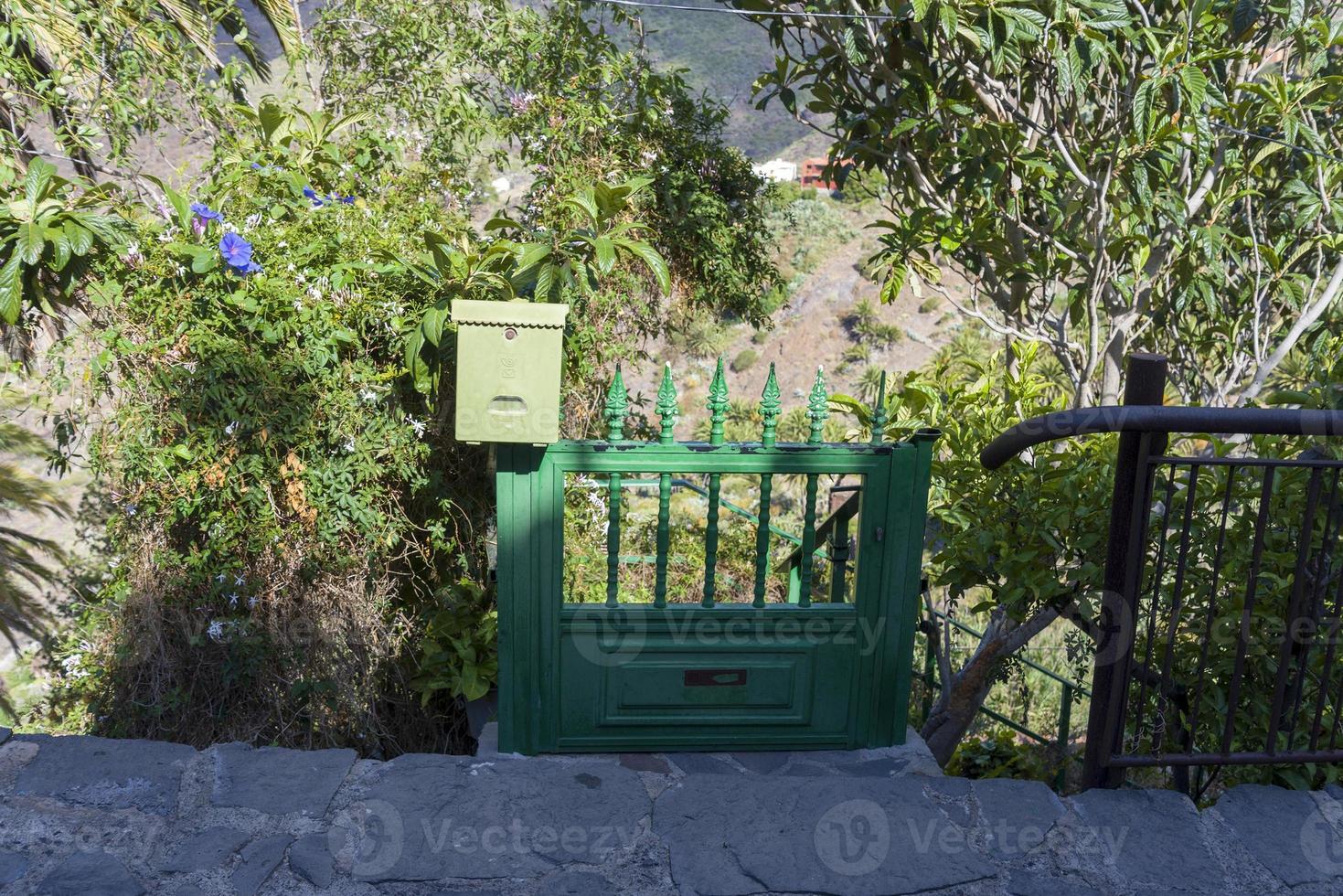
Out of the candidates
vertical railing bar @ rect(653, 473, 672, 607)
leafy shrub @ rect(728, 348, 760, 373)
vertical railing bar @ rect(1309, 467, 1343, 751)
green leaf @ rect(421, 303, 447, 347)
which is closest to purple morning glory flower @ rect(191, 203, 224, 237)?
green leaf @ rect(421, 303, 447, 347)

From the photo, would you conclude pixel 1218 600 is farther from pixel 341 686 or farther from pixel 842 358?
pixel 842 358

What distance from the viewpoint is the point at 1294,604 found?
8.14 feet

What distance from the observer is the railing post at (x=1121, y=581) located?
236cm

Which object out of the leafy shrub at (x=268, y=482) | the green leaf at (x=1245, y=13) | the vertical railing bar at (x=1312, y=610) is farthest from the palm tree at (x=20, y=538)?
the green leaf at (x=1245, y=13)

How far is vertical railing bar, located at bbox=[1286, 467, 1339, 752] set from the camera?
2.42 meters

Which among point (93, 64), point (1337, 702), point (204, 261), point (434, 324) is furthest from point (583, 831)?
point (93, 64)

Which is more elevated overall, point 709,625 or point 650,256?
point 650,256

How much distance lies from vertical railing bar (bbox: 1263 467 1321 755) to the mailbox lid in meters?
1.89

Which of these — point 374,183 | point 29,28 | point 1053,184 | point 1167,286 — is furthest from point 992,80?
point 29,28

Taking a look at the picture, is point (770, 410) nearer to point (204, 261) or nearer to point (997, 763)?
point (204, 261)

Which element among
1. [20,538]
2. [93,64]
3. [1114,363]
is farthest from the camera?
[20,538]

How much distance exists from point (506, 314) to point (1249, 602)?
6.56 ft

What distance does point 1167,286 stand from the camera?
5.28 meters

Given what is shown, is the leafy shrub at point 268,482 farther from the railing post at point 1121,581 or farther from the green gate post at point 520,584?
the railing post at point 1121,581
